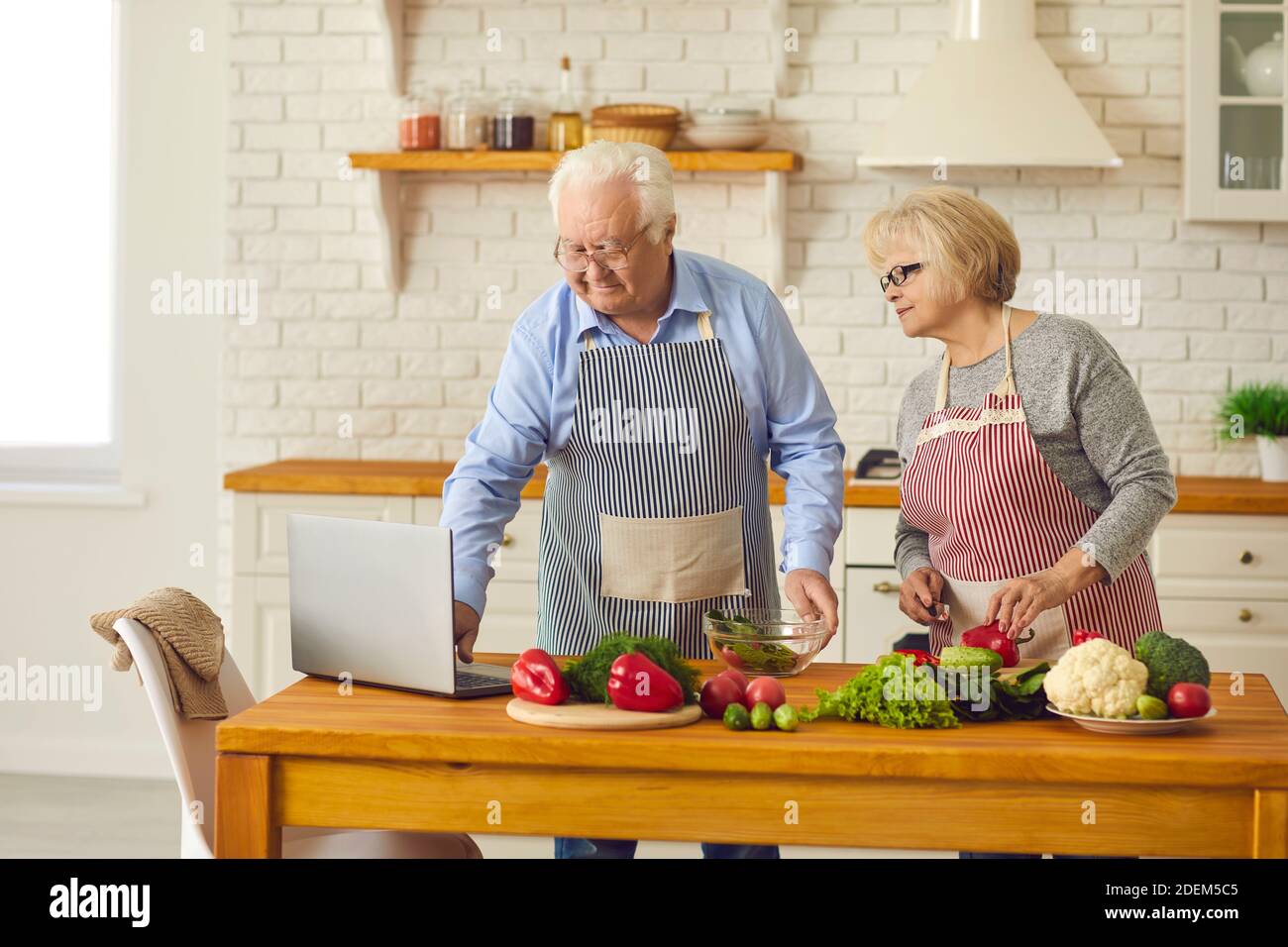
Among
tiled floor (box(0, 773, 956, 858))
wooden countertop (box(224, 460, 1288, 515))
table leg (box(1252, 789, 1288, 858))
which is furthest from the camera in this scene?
wooden countertop (box(224, 460, 1288, 515))

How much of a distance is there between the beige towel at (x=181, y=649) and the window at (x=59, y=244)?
2.55 m

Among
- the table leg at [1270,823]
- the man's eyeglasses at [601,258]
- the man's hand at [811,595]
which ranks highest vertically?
the man's eyeglasses at [601,258]

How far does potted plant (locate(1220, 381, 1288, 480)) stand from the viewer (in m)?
4.04

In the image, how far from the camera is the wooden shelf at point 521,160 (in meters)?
4.00

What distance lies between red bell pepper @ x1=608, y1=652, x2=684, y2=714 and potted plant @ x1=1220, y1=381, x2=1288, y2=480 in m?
2.84

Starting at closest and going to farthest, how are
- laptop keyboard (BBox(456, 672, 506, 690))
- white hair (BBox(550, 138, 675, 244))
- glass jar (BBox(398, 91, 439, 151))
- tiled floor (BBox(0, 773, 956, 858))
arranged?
laptop keyboard (BBox(456, 672, 506, 690))
white hair (BBox(550, 138, 675, 244))
tiled floor (BBox(0, 773, 956, 858))
glass jar (BBox(398, 91, 439, 151))

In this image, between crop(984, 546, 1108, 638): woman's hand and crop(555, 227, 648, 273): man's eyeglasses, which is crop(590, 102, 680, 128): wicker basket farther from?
crop(984, 546, 1108, 638): woman's hand

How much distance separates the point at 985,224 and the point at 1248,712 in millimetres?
859

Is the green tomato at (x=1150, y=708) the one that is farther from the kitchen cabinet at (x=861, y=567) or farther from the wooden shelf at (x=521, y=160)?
the wooden shelf at (x=521, y=160)

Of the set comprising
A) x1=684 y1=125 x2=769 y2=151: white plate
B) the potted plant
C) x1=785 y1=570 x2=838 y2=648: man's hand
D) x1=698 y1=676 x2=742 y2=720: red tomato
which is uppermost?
x1=684 y1=125 x2=769 y2=151: white plate

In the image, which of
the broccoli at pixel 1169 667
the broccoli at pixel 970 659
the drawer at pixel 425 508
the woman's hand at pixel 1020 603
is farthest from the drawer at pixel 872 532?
the broccoli at pixel 1169 667

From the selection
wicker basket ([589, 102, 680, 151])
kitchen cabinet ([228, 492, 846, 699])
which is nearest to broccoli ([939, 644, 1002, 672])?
kitchen cabinet ([228, 492, 846, 699])
